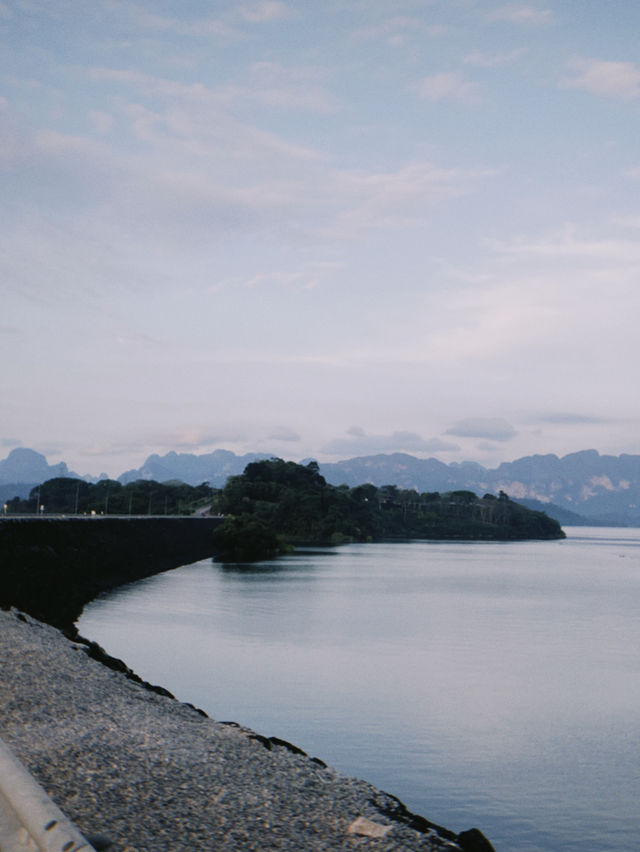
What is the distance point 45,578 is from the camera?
109 ft

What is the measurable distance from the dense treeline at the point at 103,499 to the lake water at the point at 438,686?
96.9 meters

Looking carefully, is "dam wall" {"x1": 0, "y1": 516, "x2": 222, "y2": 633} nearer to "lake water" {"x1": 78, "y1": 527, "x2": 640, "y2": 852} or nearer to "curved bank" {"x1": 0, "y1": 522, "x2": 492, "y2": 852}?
"lake water" {"x1": 78, "y1": 527, "x2": 640, "y2": 852}

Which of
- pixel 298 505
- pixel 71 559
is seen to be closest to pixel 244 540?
pixel 298 505

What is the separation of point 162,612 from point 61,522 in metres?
8.22

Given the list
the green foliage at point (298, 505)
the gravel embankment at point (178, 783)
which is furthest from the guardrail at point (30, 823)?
the green foliage at point (298, 505)

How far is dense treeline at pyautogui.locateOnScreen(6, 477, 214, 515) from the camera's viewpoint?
143m

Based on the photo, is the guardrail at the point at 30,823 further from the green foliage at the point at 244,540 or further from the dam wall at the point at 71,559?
the green foliage at the point at 244,540

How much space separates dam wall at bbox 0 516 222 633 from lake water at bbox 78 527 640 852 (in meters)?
1.70

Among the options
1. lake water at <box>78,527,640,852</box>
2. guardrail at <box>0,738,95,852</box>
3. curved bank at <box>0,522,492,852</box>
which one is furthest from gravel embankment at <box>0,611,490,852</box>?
lake water at <box>78,527,640,852</box>

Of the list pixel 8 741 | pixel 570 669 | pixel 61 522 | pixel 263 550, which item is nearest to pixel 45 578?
pixel 61 522

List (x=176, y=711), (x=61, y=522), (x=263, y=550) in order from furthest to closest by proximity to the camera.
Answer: (x=263, y=550), (x=61, y=522), (x=176, y=711)

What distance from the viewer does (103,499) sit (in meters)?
146

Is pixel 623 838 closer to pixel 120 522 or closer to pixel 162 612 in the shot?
pixel 162 612

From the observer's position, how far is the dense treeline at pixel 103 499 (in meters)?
143
